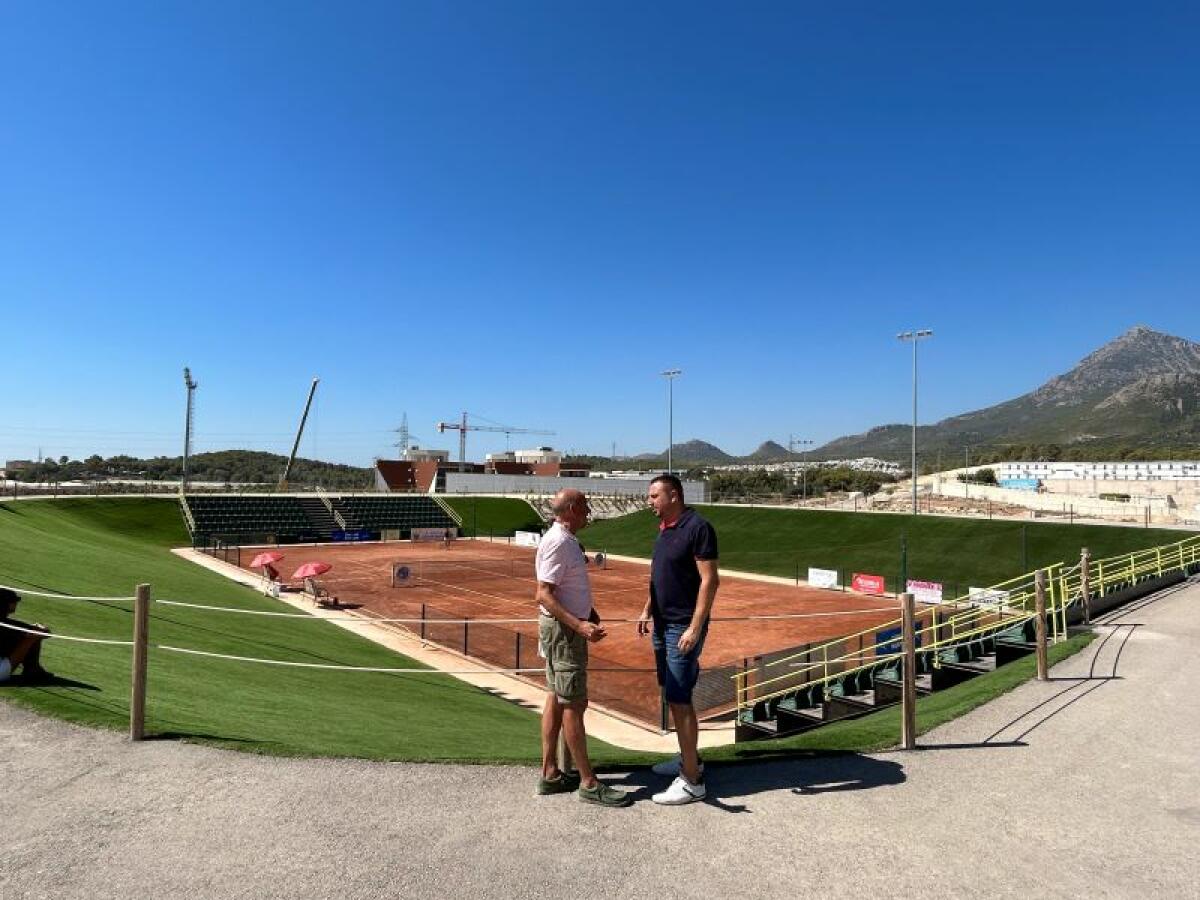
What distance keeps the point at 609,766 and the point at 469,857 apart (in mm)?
1887

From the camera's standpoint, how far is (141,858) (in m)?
4.14

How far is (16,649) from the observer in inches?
281

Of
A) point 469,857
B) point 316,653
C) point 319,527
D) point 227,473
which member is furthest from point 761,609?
point 227,473

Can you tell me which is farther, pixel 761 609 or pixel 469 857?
pixel 761 609

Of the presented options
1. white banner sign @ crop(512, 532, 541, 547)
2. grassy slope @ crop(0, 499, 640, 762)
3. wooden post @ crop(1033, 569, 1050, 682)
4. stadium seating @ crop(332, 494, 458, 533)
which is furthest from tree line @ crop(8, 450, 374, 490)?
wooden post @ crop(1033, 569, 1050, 682)

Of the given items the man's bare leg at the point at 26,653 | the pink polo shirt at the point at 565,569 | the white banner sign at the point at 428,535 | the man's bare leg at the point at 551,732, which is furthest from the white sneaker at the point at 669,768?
the white banner sign at the point at 428,535

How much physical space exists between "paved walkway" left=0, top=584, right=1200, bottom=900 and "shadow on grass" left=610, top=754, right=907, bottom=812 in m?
0.03

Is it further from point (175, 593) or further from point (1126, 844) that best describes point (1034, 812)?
point (175, 593)

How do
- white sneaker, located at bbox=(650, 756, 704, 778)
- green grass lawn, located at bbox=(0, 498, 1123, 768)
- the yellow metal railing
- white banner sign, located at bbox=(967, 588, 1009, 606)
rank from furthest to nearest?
white banner sign, located at bbox=(967, 588, 1009, 606)
the yellow metal railing
green grass lawn, located at bbox=(0, 498, 1123, 768)
white sneaker, located at bbox=(650, 756, 704, 778)

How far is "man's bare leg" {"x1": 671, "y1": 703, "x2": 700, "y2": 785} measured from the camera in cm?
500

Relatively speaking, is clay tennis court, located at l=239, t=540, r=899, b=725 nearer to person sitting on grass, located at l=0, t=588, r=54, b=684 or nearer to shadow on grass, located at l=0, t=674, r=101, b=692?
shadow on grass, located at l=0, t=674, r=101, b=692

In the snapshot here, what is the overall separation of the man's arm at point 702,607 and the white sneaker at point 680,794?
1.00 metres

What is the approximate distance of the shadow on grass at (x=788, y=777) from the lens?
5344 millimetres

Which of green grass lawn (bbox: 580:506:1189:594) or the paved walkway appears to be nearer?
the paved walkway
